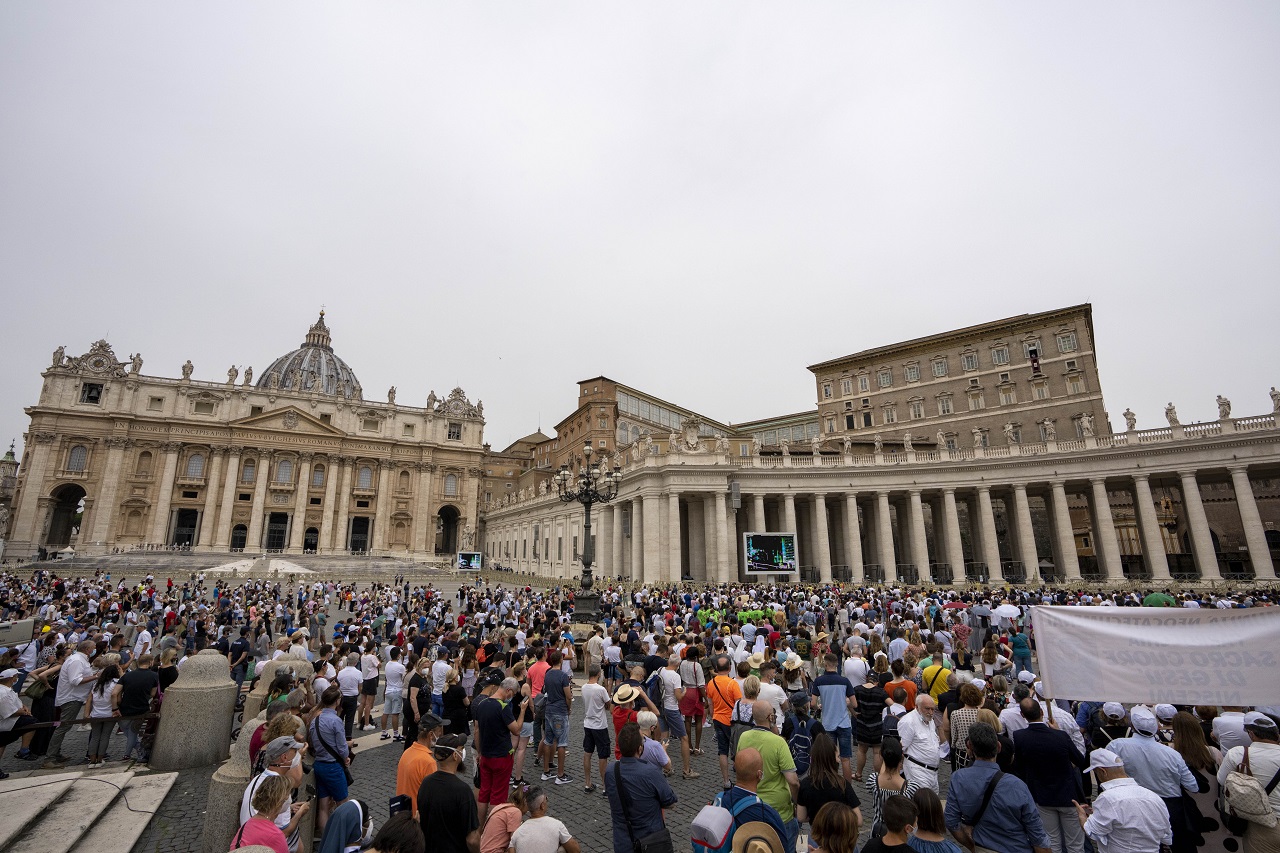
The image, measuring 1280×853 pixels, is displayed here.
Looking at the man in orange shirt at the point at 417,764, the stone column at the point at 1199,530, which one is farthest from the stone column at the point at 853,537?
the man in orange shirt at the point at 417,764

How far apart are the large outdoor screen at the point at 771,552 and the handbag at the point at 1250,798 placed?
26251 mm

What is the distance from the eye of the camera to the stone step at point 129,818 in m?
5.70

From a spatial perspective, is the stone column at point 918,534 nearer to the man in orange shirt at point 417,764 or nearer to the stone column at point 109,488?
the man in orange shirt at point 417,764

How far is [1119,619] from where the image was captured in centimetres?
552

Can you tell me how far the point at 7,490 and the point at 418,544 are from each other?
7849cm

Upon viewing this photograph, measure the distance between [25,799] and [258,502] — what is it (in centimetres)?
6948

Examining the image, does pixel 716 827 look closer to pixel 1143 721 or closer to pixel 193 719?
pixel 1143 721

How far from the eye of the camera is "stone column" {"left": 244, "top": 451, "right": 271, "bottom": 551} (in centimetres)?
6372

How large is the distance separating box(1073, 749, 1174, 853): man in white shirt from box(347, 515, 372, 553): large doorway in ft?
251

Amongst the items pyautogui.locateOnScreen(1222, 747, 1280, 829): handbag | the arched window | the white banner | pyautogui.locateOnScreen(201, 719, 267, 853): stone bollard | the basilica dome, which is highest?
the basilica dome

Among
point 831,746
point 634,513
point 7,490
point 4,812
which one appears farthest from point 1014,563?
point 7,490

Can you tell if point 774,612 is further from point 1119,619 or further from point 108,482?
point 108,482

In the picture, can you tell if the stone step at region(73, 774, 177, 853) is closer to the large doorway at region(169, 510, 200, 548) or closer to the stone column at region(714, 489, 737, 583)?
the stone column at region(714, 489, 737, 583)

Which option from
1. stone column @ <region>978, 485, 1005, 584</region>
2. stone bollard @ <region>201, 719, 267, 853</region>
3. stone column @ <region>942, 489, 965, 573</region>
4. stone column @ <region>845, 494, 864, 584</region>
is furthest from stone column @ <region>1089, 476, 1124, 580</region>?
stone bollard @ <region>201, 719, 267, 853</region>
